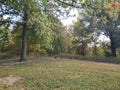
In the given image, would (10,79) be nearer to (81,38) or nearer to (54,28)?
(54,28)

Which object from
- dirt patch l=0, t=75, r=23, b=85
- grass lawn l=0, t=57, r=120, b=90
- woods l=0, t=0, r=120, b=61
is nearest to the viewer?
woods l=0, t=0, r=120, b=61

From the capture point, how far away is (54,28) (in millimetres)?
11125

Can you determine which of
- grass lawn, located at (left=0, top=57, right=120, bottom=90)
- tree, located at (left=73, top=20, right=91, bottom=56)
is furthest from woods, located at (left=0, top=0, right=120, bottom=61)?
grass lawn, located at (left=0, top=57, right=120, bottom=90)

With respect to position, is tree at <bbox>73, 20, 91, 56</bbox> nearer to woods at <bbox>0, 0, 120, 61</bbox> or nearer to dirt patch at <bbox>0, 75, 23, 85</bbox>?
woods at <bbox>0, 0, 120, 61</bbox>

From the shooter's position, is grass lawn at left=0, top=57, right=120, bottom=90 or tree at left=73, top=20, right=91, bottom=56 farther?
tree at left=73, top=20, right=91, bottom=56

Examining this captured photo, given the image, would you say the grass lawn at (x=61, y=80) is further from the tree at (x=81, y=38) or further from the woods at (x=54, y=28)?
the tree at (x=81, y=38)

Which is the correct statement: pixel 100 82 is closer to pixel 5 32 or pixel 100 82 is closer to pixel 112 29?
pixel 5 32

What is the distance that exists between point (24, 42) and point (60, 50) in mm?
11223

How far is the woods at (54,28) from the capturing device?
6.64m

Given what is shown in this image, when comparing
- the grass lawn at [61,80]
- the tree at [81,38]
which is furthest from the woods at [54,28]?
the grass lawn at [61,80]

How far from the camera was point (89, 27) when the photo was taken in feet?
86.0

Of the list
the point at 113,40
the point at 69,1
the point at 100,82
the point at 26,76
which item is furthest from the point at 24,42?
the point at 113,40

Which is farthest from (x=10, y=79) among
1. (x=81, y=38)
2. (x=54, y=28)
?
(x=81, y=38)

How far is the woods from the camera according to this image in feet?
21.8
